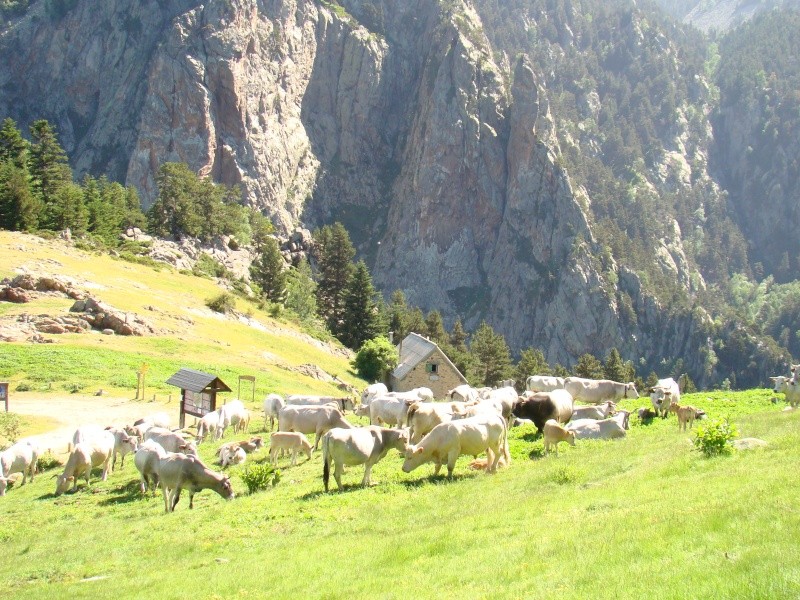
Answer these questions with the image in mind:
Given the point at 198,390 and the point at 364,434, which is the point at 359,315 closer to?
the point at 198,390

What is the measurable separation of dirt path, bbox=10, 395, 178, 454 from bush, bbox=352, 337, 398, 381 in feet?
90.1

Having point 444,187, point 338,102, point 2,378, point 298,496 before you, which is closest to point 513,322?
point 444,187

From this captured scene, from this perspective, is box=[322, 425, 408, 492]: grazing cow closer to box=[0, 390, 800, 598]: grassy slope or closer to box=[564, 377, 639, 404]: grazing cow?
box=[0, 390, 800, 598]: grassy slope

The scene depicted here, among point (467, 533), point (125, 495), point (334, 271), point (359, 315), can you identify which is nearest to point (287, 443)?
point (125, 495)

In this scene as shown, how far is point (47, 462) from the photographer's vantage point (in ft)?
92.0

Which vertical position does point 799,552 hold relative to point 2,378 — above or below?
below

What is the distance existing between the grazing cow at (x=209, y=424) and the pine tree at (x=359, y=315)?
59.0 meters

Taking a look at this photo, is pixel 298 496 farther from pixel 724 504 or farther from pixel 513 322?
pixel 513 322

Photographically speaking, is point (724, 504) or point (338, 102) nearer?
Answer: point (724, 504)

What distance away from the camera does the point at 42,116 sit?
177250 mm

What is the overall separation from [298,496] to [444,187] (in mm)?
182120

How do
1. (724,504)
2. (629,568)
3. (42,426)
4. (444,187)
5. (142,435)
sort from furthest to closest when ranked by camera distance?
(444,187) → (42,426) → (142,435) → (724,504) → (629,568)

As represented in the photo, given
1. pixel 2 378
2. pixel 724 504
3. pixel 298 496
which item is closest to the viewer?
pixel 724 504

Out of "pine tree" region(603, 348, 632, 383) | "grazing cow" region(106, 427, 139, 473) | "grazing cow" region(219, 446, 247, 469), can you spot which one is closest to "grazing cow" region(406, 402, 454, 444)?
"grazing cow" region(219, 446, 247, 469)
